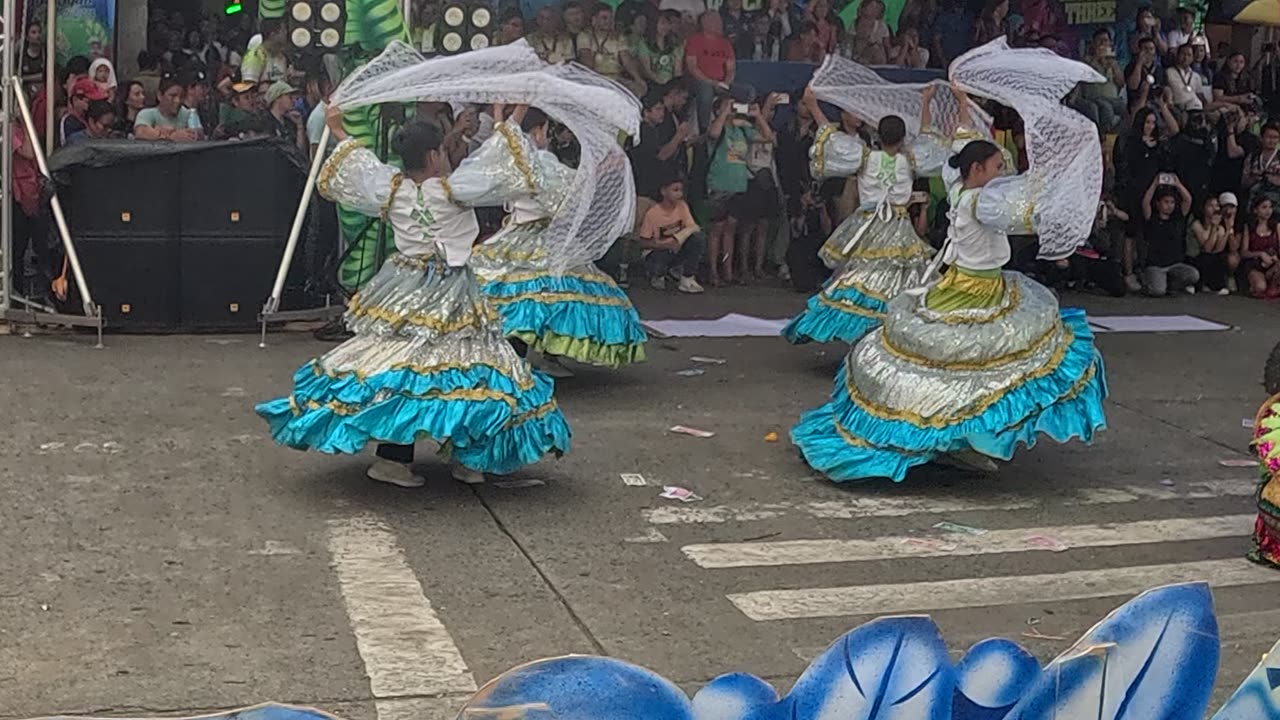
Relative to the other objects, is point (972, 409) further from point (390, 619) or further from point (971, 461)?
point (390, 619)

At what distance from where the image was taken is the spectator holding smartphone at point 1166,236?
13.1 metres

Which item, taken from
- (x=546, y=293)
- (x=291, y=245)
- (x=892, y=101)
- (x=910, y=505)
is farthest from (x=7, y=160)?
(x=910, y=505)

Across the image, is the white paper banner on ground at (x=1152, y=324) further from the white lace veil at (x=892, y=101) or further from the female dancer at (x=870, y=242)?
the white lace veil at (x=892, y=101)

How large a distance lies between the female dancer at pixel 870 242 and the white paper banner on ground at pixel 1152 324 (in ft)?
9.88

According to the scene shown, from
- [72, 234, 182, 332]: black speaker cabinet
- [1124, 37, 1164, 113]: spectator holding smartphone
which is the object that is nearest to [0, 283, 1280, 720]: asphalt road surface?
[72, 234, 182, 332]: black speaker cabinet

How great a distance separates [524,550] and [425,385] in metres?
0.73

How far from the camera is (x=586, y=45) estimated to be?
13133 millimetres

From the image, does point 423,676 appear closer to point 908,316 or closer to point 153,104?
→ point 908,316

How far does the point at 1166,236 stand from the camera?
13180 mm

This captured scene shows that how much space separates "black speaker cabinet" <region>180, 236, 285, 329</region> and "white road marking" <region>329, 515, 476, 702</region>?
4.35 metres

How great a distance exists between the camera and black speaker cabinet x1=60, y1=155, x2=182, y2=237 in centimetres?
977

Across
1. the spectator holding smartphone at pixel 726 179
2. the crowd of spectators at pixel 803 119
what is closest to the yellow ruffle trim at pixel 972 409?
the crowd of spectators at pixel 803 119

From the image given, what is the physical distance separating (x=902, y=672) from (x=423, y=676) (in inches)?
95.7

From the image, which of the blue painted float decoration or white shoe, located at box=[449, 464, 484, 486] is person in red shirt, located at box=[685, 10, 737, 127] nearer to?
white shoe, located at box=[449, 464, 484, 486]
